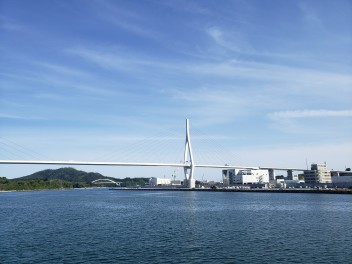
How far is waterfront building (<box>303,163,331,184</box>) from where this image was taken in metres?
121

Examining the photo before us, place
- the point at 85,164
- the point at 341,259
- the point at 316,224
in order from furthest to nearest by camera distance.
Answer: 1. the point at 85,164
2. the point at 316,224
3. the point at 341,259

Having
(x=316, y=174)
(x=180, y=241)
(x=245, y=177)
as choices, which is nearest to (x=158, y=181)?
(x=245, y=177)

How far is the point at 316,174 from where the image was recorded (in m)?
121

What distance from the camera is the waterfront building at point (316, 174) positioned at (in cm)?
12111

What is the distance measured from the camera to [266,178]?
136 m

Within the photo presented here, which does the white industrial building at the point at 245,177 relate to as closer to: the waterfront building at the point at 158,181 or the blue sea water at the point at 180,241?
the waterfront building at the point at 158,181

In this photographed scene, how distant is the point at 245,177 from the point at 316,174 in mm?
25704

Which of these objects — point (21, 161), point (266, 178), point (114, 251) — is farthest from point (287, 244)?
point (266, 178)

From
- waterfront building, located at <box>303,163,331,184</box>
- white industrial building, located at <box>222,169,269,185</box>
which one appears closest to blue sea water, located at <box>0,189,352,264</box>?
waterfront building, located at <box>303,163,331,184</box>

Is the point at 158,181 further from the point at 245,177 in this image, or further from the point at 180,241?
the point at 180,241

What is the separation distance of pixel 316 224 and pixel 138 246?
45.8 ft

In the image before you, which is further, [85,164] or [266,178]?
[266,178]

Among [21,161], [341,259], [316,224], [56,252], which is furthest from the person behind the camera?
[21,161]

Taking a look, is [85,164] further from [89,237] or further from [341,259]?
[341,259]
